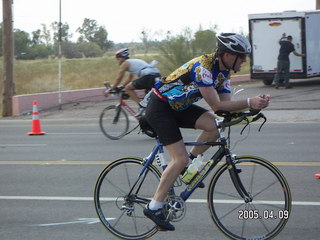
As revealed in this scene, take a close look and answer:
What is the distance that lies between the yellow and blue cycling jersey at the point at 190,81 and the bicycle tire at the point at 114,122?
8.25 metres

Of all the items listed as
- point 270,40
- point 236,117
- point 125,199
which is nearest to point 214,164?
point 236,117

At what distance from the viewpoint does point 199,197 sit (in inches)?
309

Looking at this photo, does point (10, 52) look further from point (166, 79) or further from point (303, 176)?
point (166, 79)

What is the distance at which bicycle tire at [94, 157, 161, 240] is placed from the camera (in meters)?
6.11

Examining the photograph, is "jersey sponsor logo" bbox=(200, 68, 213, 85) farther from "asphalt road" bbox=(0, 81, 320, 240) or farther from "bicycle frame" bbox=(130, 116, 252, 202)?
"asphalt road" bbox=(0, 81, 320, 240)

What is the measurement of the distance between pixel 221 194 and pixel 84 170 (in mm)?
4521

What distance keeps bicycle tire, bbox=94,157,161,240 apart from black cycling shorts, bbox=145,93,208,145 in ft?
1.45

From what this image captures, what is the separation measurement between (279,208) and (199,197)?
2.16 metres

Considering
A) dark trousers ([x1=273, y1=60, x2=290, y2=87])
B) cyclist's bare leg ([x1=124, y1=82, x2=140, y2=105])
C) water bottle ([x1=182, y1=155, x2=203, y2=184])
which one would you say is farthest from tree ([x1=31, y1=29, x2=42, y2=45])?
water bottle ([x1=182, y1=155, x2=203, y2=184])

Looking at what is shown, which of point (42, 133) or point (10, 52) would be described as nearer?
point (42, 133)

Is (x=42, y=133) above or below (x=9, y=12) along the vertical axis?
below

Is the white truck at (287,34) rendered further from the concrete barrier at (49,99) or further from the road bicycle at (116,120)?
the road bicycle at (116,120)

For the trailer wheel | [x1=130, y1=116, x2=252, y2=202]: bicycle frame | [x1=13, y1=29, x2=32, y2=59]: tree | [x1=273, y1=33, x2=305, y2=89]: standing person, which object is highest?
[x1=13, y1=29, x2=32, y2=59]: tree

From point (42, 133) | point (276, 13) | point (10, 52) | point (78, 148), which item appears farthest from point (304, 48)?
point (78, 148)
